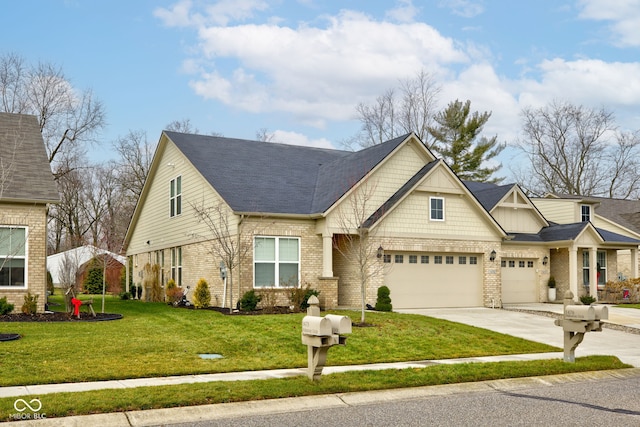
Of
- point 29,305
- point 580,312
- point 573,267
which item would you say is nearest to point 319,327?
point 580,312

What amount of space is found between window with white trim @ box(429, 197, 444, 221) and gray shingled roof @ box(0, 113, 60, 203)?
1291cm

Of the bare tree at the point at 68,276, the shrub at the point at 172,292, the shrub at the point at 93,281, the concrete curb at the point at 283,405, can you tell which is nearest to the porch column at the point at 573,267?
the shrub at the point at 172,292

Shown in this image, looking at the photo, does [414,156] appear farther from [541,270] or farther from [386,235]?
[541,270]

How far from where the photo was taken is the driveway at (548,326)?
15890 mm

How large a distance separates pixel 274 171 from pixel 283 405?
696 inches

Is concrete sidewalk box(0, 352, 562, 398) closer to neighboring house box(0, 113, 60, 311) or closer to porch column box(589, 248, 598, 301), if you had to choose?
neighboring house box(0, 113, 60, 311)

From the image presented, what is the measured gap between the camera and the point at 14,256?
771 inches

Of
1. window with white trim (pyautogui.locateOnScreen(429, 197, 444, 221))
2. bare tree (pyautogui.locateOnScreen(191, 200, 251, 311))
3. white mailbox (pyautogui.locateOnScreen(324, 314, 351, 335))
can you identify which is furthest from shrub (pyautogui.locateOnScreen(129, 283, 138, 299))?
white mailbox (pyautogui.locateOnScreen(324, 314, 351, 335))

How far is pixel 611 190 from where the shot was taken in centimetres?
5925

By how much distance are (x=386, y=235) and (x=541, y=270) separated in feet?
31.2

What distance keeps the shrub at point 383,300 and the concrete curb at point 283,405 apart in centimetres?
1045

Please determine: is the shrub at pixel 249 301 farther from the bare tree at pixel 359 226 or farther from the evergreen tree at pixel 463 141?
the evergreen tree at pixel 463 141

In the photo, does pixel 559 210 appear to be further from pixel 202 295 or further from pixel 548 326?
pixel 202 295

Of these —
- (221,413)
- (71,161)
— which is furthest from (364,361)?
(71,161)
